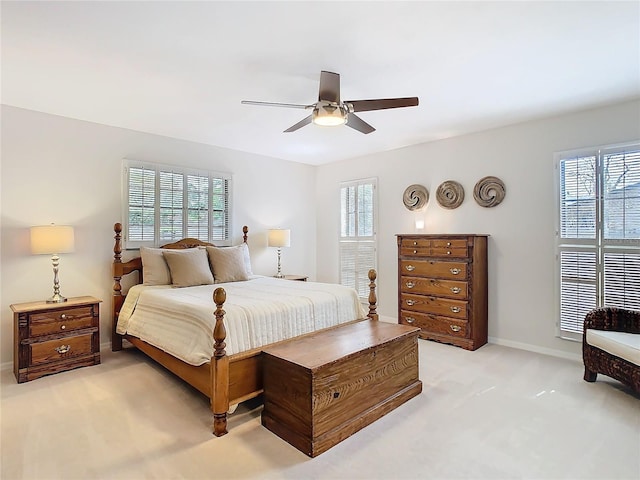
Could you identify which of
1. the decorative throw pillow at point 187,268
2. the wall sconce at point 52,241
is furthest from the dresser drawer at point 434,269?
the wall sconce at point 52,241

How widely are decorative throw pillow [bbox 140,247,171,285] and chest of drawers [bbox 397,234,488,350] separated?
2.91 m

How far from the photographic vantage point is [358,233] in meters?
5.85

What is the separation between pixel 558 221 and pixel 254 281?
3499 mm

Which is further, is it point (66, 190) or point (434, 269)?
point (434, 269)

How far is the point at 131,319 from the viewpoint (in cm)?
372

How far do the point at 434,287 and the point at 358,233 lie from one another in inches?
69.9

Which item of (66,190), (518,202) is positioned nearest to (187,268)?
(66,190)

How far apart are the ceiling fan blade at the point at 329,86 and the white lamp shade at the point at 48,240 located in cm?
283

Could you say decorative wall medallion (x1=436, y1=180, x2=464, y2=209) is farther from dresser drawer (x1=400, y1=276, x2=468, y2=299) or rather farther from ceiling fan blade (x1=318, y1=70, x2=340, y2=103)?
ceiling fan blade (x1=318, y1=70, x2=340, y2=103)

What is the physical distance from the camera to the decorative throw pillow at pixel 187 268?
13.1ft

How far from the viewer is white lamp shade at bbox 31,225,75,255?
3.40m

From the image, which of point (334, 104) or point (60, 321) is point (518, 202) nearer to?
point (334, 104)

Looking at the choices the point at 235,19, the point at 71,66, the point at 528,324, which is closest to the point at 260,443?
the point at 235,19

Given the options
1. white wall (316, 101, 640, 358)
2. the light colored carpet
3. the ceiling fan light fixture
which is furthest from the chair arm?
the ceiling fan light fixture
